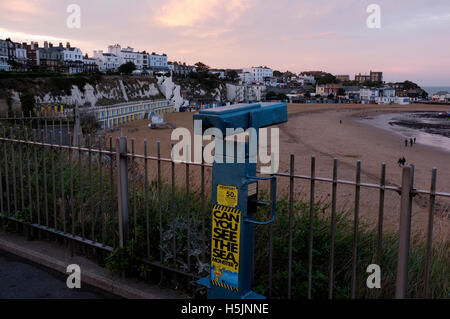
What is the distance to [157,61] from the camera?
16838 cm

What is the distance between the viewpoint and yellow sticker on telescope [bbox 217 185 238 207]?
10.2ft

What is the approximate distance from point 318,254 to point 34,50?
13482 centimetres

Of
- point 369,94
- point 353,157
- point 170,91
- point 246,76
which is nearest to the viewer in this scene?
point 353,157

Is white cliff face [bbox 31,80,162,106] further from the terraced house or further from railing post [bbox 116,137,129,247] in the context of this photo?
railing post [bbox 116,137,129,247]

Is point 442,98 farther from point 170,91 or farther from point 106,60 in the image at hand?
point 106,60

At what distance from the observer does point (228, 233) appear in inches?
126

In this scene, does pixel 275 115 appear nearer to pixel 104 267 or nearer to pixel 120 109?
pixel 104 267

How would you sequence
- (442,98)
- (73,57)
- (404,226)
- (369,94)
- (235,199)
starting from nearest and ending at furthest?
(404,226) < (235,199) < (442,98) < (369,94) < (73,57)

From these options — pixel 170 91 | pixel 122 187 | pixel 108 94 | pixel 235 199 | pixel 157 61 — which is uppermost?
pixel 157 61

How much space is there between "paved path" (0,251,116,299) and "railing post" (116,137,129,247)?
A: 629mm

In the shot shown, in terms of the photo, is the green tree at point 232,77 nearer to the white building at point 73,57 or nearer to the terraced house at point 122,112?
the white building at point 73,57

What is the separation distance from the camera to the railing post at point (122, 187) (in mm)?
4285

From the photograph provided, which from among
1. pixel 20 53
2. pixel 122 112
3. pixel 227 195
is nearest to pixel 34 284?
pixel 227 195

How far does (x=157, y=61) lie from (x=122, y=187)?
171352 millimetres
